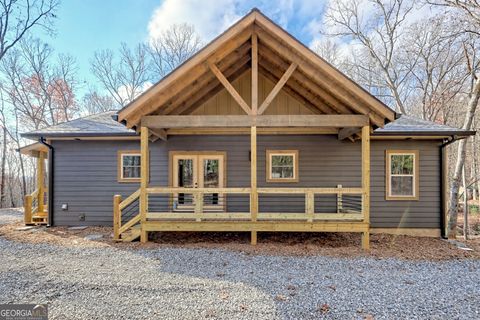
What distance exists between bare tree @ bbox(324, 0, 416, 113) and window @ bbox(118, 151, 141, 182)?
14.6 m

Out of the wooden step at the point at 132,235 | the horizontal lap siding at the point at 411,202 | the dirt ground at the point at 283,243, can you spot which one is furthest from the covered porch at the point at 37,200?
the horizontal lap siding at the point at 411,202

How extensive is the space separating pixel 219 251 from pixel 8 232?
6.77m

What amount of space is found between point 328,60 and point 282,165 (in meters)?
14.0

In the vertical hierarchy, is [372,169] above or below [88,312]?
above

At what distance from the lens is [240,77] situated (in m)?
7.48

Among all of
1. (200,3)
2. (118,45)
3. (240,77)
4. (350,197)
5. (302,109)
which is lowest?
(350,197)

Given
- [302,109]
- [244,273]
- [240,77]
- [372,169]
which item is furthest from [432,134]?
[244,273]

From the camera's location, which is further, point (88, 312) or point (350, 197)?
point (350, 197)

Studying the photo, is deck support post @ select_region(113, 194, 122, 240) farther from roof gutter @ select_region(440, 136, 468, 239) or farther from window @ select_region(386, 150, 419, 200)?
roof gutter @ select_region(440, 136, 468, 239)

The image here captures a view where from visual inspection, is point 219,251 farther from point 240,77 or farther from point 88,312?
point 240,77

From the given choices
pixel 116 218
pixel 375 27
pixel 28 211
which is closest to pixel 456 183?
pixel 116 218

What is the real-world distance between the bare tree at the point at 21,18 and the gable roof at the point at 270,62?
9.39m

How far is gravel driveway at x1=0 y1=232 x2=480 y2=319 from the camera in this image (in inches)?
120

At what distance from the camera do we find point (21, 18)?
1097 cm
